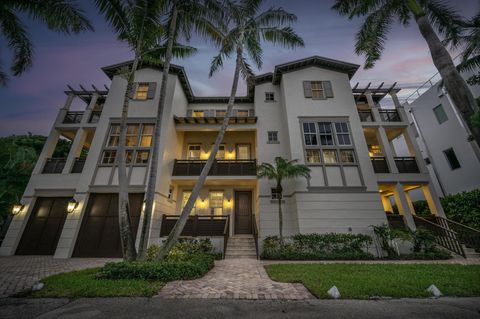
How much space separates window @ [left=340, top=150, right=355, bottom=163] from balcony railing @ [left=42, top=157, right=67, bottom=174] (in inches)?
734

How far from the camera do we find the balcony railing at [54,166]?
12289 millimetres

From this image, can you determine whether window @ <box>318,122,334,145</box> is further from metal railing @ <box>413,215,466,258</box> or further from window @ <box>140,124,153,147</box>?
window @ <box>140,124,153,147</box>

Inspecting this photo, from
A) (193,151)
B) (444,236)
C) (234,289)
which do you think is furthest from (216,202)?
(444,236)

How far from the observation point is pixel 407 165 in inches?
500

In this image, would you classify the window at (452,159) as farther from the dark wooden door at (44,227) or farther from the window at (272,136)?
the dark wooden door at (44,227)

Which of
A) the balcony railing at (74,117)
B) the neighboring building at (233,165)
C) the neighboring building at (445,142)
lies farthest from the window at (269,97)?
the balcony railing at (74,117)

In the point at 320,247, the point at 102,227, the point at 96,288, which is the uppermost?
the point at 102,227

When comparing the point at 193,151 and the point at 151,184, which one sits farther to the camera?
the point at 193,151

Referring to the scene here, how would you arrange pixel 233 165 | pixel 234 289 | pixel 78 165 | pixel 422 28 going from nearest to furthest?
pixel 234 289 < pixel 422 28 < pixel 78 165 < pixel 233 165

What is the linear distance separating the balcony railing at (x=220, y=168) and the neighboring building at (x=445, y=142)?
1510 cm

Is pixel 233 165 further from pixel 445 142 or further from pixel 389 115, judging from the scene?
pixel 445 142

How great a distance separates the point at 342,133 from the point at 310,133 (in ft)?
7.07

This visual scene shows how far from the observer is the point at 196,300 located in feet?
12.4

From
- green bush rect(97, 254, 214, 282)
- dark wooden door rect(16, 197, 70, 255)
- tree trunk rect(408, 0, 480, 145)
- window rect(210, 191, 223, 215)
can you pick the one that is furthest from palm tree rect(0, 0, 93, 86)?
tree trunk rect(408, 0, 480, 145)
